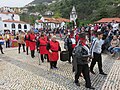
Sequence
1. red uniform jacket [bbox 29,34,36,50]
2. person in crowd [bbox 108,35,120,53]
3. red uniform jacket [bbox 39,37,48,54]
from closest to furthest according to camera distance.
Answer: red uniform jacket [bbox 39,37,48,54], red uniform jacket [bbox 29,34,36,50], person in crowd [bbox 108,35,120,53]

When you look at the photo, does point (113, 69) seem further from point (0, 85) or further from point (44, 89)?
point (0, 85)

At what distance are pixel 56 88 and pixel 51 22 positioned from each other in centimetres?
5252

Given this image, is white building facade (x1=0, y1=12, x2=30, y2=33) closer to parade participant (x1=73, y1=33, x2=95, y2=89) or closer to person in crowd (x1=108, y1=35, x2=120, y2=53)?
person in crowd (x1=108, y1=35, x2=120, y2=53)

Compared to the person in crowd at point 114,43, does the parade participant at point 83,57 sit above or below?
above

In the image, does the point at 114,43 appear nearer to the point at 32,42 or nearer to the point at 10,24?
the point at 32,42

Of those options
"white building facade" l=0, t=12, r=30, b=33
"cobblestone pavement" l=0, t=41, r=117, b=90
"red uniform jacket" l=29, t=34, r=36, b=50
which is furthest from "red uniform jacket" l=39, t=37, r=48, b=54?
"white building facade" l=0, t=12, r=30, b=33

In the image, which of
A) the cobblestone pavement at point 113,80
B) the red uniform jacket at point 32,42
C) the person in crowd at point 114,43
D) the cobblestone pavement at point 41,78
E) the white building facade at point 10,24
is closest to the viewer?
the cobblestone pavement at point 113,80

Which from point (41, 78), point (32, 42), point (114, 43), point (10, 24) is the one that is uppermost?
point (32, 42)

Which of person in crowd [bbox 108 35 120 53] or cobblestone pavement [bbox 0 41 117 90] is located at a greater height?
person in crowd [bbox 108 35 120 53]

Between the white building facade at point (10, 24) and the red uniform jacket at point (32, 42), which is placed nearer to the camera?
the red uniform jacket at point (32, 42)

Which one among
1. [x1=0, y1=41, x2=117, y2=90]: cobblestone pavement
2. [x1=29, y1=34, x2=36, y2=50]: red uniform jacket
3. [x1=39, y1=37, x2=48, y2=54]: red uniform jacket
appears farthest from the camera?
[x1=29, y1=34, x2=36, y2=50]: red uniform jacket

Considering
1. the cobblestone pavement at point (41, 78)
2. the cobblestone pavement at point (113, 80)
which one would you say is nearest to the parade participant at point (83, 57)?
the cobblestone pavement at point (41, 78)

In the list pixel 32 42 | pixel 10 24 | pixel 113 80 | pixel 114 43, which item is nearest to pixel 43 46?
pixel 32 42

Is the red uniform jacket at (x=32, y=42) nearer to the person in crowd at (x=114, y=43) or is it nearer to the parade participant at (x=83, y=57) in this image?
the person in crowd at (x=114, y=43)
